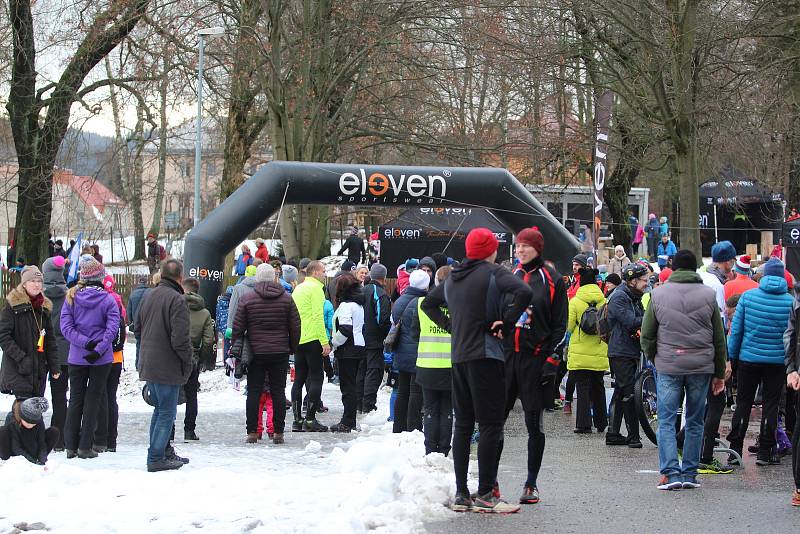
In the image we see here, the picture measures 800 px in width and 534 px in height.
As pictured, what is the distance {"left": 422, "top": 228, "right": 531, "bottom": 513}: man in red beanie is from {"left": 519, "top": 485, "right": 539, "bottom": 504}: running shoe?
0.94 ft

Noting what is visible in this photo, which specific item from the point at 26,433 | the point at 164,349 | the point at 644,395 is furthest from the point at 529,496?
the point at 26,433

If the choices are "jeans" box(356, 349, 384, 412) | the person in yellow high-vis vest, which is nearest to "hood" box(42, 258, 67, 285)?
"jeans" box(356, 349, 384, 412)

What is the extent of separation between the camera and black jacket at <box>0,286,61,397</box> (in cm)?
1025

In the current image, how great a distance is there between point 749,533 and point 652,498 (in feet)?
4.11

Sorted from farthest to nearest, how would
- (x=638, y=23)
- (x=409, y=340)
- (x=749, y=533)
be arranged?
(x=638, y=23), (x=409, y=340), (x=749, y=533)

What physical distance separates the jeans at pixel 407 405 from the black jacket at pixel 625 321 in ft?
6.69

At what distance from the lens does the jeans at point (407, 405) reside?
1112cm

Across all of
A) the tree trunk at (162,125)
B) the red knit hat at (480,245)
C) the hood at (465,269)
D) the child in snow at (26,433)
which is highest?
the tree trunk at (162,125)

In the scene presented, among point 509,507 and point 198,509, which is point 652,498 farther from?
point 198,509

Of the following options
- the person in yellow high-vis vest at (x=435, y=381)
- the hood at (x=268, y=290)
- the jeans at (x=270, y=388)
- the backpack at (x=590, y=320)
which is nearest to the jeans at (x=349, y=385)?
the jeans at (x=270, y=388)

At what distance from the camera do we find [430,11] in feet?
85.1

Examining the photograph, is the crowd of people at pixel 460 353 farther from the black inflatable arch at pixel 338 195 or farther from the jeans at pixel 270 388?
the black inflatable arch at pixel 338 195

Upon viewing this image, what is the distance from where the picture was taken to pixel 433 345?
9.55 meters

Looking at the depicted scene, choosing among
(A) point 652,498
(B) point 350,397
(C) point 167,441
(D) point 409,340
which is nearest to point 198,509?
(C) point 167,441
